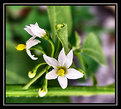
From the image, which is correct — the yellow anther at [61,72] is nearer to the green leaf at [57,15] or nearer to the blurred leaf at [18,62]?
the green leaf at [57,15]

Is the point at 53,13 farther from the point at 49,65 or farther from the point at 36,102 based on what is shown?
the point at 36,102

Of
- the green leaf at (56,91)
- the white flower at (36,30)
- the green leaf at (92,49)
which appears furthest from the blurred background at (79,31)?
the white flower at (36,30)

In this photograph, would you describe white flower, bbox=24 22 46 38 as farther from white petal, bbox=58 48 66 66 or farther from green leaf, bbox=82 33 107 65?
green leaf, bbox=82 33 107 65

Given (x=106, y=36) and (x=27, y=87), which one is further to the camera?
(x=106, y=36)

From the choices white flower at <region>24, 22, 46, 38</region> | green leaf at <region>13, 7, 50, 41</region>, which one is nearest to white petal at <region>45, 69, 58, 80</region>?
white flower at <region>24, 22, 46, 38</region>

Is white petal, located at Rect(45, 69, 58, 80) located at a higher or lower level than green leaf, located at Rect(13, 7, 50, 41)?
lower

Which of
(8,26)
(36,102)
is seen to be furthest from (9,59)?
(36,102)
